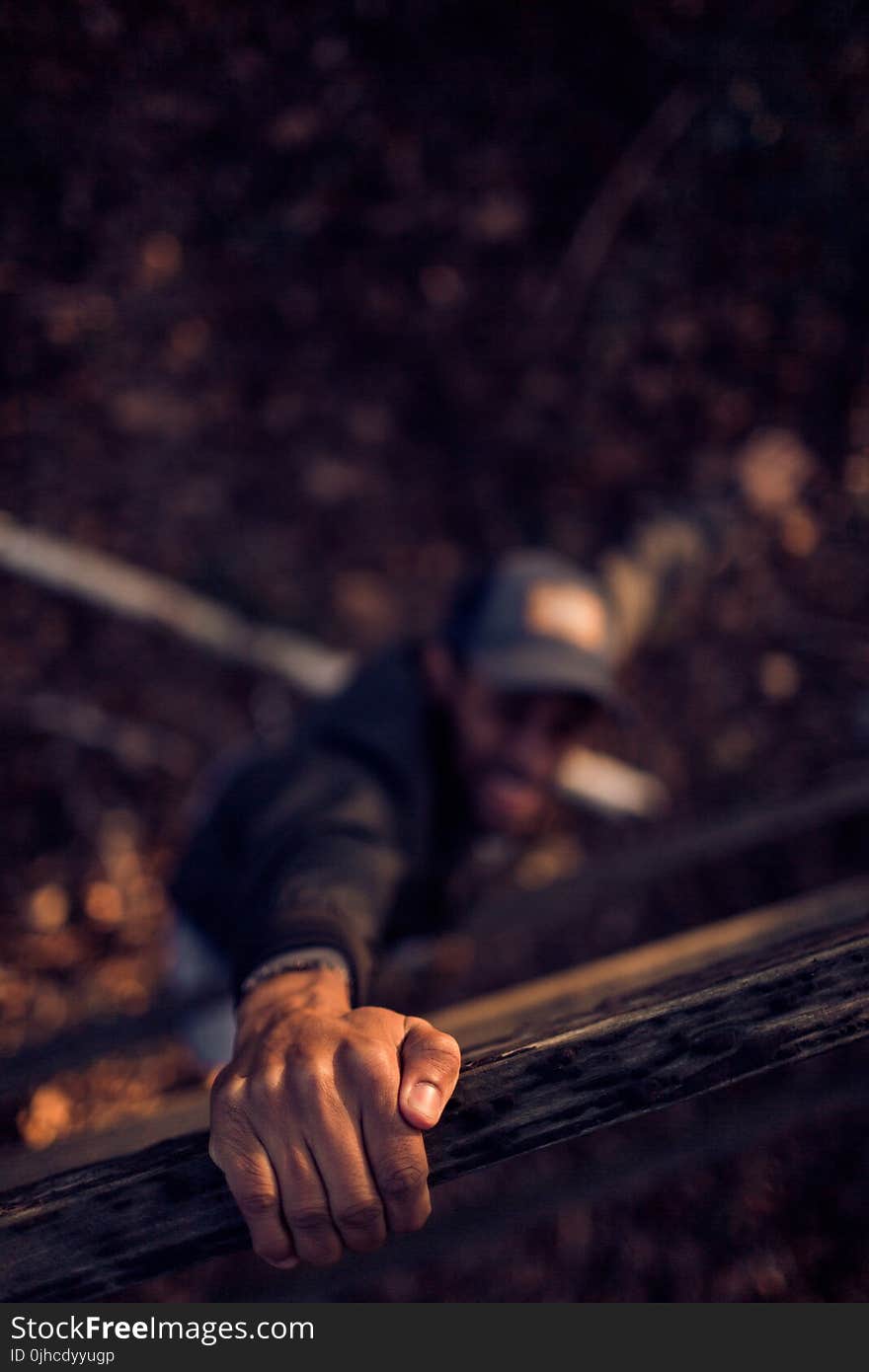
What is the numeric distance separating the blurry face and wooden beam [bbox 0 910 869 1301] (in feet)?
4.74

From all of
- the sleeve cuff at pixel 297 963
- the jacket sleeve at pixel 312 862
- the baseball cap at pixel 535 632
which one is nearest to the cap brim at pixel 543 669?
the baseball cap at pixel 535 632

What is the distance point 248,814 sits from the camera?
204 centimetres

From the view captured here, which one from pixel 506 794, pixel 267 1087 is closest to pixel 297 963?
pixel 267 1087

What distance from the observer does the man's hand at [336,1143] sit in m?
0.95

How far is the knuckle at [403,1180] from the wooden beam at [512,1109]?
28 millimetres

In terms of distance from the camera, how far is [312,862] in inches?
66.2

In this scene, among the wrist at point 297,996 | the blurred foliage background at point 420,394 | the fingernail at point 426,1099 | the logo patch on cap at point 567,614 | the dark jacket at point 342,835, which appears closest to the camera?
the fingernail at point 426,1099

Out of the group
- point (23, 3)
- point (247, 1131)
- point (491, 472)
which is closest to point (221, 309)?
point (23, 3)

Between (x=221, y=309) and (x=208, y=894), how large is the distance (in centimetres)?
269

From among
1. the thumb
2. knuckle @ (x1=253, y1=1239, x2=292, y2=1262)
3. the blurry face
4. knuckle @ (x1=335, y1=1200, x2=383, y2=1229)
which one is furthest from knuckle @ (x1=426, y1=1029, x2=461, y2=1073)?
the blurry face

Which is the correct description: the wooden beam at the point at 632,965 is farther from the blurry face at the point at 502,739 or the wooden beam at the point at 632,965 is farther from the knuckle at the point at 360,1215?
the knuckle at the point at 360,1215

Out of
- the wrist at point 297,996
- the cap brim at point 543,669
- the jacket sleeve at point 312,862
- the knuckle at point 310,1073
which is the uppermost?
the cap brim at point 543,669

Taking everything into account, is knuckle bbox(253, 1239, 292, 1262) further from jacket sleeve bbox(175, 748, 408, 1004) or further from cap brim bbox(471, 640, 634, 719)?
cap brim bbox(471, 640, 634, 719)

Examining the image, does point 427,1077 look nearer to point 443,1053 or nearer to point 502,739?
point 443,1053
